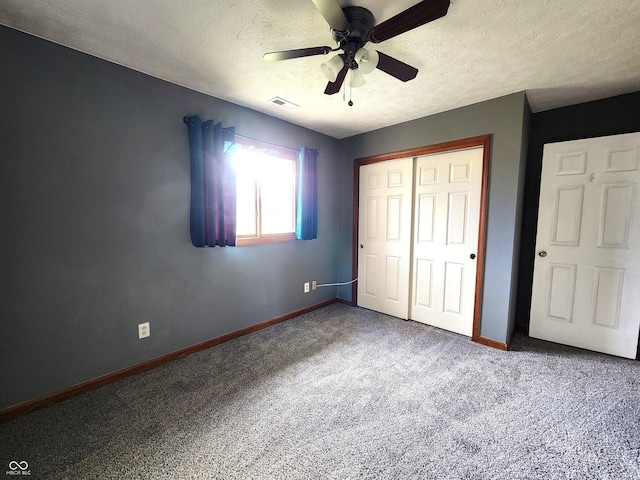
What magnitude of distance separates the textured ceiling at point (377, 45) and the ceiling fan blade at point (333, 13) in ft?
0.74

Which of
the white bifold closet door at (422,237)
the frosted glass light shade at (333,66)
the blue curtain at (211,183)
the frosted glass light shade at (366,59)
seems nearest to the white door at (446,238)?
the white bifold closet door at (422,237)

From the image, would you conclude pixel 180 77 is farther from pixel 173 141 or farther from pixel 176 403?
pixel 176 403

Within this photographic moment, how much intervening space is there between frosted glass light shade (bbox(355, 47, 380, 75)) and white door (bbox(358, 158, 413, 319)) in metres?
1.75

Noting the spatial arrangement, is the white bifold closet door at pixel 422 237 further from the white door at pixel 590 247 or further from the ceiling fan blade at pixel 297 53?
the ceiling fan blade at pixel 297 53

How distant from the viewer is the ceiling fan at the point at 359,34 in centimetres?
114

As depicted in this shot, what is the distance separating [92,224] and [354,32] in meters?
2.10

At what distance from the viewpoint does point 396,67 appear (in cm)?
155

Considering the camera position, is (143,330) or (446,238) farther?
(446,238)

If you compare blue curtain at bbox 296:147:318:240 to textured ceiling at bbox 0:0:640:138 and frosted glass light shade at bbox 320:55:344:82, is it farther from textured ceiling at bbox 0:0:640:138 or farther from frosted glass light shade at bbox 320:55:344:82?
frosted glass light shade at bbox 320:55:344:82

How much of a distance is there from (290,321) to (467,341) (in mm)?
1922

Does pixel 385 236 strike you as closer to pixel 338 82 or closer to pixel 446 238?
pixel 446 238

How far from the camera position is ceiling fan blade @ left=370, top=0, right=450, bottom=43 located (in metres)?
1.11

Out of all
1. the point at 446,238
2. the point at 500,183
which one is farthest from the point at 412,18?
the point at 446,238

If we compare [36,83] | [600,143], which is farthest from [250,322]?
[600,143]
